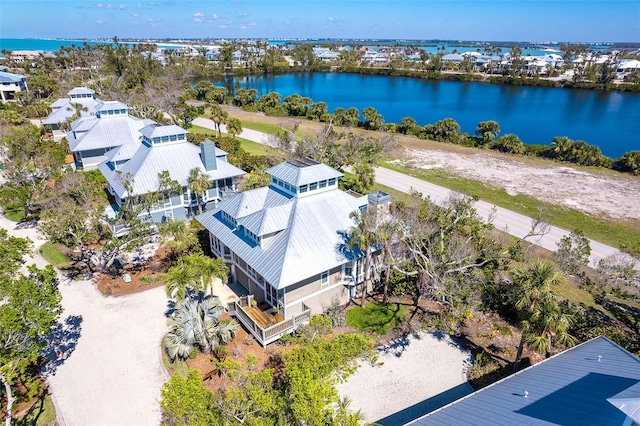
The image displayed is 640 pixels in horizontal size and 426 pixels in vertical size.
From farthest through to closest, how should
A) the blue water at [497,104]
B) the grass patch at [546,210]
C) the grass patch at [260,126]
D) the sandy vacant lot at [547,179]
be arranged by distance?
1. the blue water at [497,104]
2. the grass patch at [260,126]
3. the sandy vacant lot at [547,179]
4. the grass patch at [546,210]

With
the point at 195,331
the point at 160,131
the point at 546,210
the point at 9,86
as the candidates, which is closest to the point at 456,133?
the point at 546,210

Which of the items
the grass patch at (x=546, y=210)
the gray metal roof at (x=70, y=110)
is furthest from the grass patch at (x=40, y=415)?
the gray metal roof at (x=70, y=110)

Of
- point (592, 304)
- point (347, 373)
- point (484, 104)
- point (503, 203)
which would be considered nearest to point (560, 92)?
point (484, 104)

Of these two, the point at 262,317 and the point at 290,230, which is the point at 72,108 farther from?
the point at 262,317

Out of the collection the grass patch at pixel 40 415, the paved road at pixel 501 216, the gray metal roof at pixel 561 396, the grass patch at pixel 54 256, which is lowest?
the grass patch at pixel 40 415

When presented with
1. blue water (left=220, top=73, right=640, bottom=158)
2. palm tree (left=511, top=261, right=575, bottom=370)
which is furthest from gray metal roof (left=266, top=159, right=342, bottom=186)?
blue water (left=220, top=73, right=640, bottom=158)

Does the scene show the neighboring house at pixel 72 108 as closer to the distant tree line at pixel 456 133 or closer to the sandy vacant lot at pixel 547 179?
the distant tree line at pixel 456 133

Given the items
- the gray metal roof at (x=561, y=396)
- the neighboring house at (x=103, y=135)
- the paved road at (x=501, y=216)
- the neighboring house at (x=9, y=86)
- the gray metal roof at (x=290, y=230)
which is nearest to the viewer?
the gray metal roof at (x=561, y=396)
